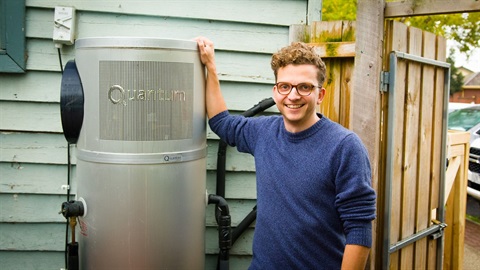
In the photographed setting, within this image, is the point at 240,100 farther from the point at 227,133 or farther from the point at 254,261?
the point at 254,261

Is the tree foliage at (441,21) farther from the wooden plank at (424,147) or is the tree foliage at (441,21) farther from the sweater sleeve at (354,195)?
the sweater sleeve at (354,195)

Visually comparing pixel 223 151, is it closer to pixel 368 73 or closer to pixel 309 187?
pixel 368 73

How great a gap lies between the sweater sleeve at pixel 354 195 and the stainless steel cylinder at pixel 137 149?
0.72m

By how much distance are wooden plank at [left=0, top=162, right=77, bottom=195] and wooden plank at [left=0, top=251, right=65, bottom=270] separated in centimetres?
38

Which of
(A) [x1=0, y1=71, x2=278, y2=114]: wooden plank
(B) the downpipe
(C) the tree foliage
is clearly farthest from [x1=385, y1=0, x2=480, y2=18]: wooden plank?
(C) the tree foliage

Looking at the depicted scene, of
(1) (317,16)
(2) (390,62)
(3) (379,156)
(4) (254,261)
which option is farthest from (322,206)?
(1) (317,16)

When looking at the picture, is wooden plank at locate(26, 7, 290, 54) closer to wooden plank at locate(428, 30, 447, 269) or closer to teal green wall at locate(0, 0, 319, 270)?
teal green wall at locate(0, 0, 319, 270)

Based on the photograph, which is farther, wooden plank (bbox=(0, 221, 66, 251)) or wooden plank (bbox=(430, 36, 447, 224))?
wooden plank (bbox=(430, 36, 447, 224))

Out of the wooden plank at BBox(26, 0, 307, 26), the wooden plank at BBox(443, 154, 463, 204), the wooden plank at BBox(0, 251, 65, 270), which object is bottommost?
the wooden plank at BBox(0, 251, 65, 270)

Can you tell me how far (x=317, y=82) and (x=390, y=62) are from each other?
0.77 m

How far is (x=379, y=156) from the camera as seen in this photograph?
262cm

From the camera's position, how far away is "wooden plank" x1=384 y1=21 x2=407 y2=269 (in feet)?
8.50

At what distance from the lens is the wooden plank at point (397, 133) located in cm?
259

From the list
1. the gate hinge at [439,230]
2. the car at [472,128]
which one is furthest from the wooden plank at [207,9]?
the car at [472,128]
